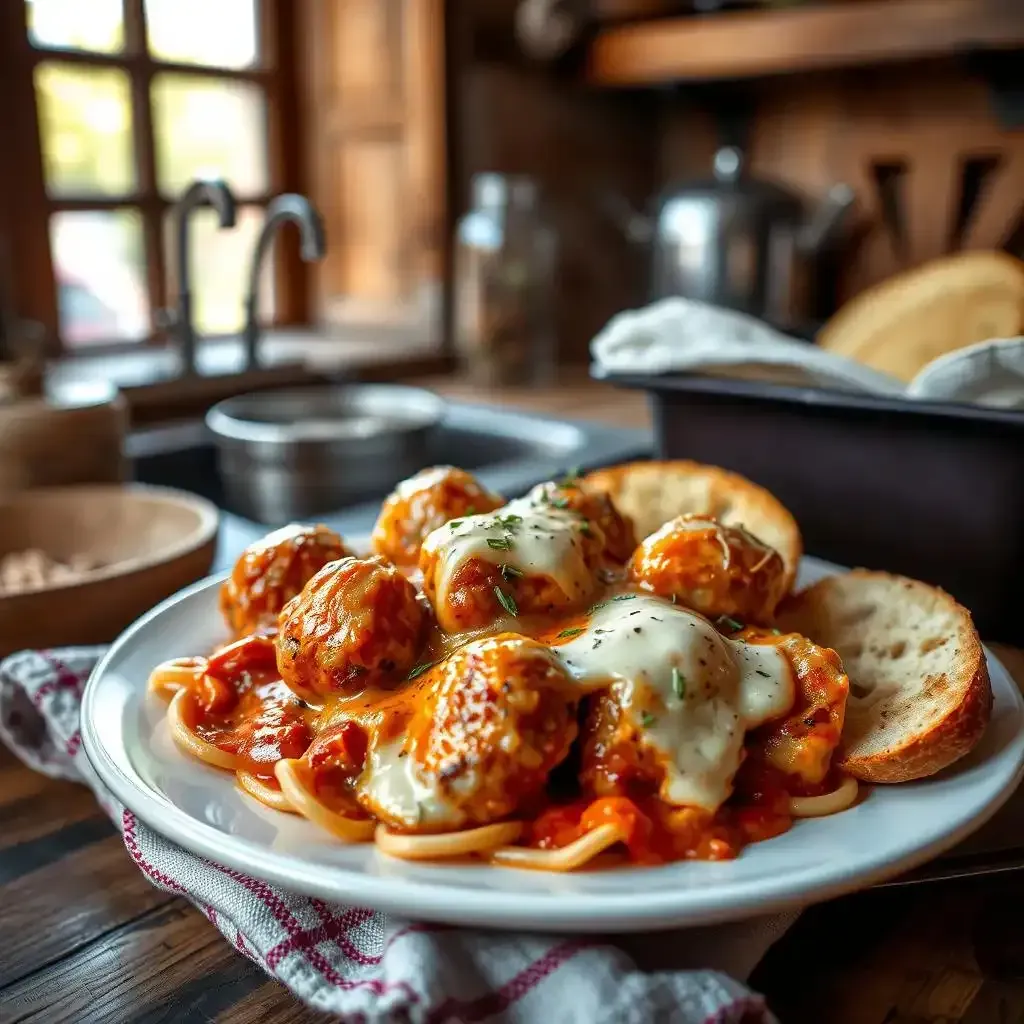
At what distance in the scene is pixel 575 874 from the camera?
0.59 meters

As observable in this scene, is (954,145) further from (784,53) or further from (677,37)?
(677,37)

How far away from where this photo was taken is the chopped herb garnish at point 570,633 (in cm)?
71

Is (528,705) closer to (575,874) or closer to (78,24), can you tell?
(575,874)

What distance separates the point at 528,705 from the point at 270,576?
0.99ft

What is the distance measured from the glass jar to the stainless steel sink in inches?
13.7

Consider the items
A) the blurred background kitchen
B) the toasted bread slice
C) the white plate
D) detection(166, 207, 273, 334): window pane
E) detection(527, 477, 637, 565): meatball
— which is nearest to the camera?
the white plate

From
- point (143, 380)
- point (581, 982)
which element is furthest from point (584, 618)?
point (143, 380)

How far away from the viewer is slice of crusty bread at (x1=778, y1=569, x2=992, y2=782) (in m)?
0.66

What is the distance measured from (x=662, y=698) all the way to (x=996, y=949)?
29 centimetres

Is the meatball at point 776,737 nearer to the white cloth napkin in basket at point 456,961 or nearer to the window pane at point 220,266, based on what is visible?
the white cloth napkin in basket at point 456,961

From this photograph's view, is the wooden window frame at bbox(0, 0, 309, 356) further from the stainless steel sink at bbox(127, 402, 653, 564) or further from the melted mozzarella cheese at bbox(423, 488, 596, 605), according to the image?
the melted mozzarella cheese at bbox(423, 488, 596, 605)

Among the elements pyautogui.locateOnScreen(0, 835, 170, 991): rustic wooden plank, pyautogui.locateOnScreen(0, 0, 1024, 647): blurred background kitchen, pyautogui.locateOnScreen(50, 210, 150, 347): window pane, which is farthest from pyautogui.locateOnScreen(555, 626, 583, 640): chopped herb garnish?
pyautogui.locateOnScreen(50, 210, 150, 347): window pane

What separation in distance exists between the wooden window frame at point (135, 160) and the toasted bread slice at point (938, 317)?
1.43 m

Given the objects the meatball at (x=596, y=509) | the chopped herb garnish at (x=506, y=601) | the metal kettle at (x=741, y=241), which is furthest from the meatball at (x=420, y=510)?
the metal kettle at (x=741, y=241)
